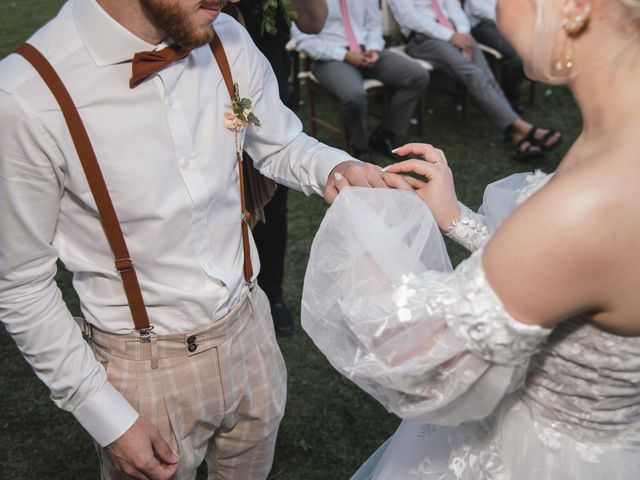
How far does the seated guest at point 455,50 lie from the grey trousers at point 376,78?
43 cm

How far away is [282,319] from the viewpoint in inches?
149

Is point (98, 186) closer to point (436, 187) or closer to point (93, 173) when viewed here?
point (93, 173)

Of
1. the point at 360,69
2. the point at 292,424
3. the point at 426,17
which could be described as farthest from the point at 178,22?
the point at 426,17

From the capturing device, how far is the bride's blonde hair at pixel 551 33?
1.19 metres

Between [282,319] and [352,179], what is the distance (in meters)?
2.01

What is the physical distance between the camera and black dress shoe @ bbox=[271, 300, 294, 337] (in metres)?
3.77

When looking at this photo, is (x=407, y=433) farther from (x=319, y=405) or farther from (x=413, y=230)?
(x=319, y=405)

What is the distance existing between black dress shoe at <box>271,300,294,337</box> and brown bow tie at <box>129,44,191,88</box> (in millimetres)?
2149

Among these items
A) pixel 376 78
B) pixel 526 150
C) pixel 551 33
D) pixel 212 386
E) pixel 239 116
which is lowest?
pixel 526 150

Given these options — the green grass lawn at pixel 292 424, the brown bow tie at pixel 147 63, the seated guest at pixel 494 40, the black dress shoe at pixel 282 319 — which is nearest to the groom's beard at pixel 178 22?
the brown bow tie at pixel 147 63

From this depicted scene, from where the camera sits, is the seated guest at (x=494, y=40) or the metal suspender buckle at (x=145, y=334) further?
the seated guest at (x=494, y=40)

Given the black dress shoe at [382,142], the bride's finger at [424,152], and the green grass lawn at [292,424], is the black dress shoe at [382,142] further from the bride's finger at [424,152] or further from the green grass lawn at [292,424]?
the bride's finger at [424,152]

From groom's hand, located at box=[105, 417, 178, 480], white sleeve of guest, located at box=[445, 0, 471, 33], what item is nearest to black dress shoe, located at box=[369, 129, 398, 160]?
white sleeve of guest, located at box=[445, 0, 471, 33]

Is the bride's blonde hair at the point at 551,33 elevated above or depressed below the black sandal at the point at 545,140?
above
